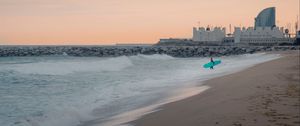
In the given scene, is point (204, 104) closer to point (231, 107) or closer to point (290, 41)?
point (231, 107)

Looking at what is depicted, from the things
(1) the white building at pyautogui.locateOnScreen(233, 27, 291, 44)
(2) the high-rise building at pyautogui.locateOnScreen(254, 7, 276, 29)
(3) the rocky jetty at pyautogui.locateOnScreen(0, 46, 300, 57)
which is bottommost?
(3) the rocky jetty at pyautogui.locateOnScreen(0, 46, 300, 57)

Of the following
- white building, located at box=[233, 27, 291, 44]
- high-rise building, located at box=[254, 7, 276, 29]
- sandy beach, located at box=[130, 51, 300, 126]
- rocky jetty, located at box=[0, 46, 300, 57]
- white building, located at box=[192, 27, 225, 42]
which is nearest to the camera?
sandy beach, located at box=[130, 51, 300, 126]

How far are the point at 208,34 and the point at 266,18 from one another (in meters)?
22.7

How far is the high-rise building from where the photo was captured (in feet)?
479

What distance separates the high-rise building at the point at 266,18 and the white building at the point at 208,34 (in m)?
14.1

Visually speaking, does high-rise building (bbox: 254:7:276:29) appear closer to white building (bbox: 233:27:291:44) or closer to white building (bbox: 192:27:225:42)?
white building (bbox: 233:27:291:44)

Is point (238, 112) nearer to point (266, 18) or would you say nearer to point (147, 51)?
point (147, 51)

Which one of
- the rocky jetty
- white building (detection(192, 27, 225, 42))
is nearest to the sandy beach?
the rocky jetty

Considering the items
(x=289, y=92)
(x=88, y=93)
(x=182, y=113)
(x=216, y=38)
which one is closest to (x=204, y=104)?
(x=182, y=113)

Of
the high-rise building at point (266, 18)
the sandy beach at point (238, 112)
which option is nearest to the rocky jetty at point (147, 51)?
the sandy beach at point (238, 112)

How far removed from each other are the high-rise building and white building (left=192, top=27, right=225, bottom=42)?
14.1m

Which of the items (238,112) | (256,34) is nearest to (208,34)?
(256,34)

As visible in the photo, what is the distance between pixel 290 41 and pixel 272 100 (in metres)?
127

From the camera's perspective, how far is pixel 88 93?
42.5 ft
